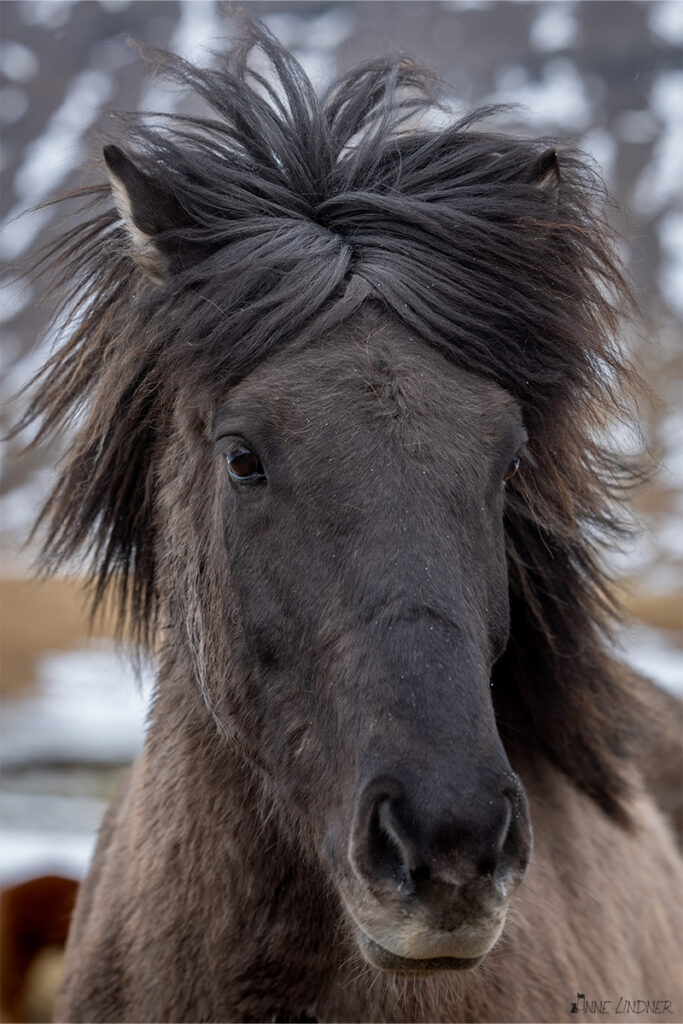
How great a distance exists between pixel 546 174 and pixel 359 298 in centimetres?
67

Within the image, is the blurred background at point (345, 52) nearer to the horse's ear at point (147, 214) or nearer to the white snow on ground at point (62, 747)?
the white snow on ground at point (62, 747)

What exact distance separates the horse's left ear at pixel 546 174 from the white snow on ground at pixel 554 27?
301 ft

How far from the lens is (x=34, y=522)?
2838 millimetres

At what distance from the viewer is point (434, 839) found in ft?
4.98

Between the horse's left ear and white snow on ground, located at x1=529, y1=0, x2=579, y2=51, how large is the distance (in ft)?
301

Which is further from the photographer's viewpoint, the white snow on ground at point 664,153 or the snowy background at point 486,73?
the white snow on ground at point 664,153

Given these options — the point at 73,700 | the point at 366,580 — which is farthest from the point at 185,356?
the point at 73,700

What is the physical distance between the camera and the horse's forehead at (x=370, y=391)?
1950 millimetres

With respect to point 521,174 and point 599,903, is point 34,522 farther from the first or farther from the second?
point 599,903

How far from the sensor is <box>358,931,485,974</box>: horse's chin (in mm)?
1629

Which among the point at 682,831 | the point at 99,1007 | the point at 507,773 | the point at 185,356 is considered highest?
the point at 185,356

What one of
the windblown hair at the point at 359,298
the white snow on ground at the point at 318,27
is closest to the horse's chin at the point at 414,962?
the windblown hair at the point at 359,298

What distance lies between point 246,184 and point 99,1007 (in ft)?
7.29

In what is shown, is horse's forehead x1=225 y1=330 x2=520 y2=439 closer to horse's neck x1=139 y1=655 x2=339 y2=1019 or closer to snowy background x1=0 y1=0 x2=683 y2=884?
horse's neck x1=139 y1=655 x2=339 y2=1019
